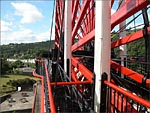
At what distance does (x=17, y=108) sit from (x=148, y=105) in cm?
2464

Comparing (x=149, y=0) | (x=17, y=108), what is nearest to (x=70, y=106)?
(x=149, y=0)

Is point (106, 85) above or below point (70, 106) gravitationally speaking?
above

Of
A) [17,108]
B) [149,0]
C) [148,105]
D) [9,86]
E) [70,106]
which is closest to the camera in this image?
[148,105]

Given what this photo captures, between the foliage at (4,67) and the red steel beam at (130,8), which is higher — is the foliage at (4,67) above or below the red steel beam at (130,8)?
below

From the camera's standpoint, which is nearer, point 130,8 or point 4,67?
point 130,8

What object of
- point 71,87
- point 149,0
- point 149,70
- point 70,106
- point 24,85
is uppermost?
point 149,0

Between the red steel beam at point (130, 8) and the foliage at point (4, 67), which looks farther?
the foliage at point (4, 67)

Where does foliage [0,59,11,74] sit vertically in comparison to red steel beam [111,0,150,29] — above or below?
below

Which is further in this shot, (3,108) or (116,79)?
(3,108)

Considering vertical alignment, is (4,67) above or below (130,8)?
below

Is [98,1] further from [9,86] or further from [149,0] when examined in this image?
[9,86]

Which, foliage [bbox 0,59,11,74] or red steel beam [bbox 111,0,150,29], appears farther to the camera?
foliage [bbox 0,59,11,74]

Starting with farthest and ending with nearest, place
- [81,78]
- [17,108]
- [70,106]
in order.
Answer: [17,108] → [81,78] → [70,106]

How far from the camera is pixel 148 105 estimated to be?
2082mm
